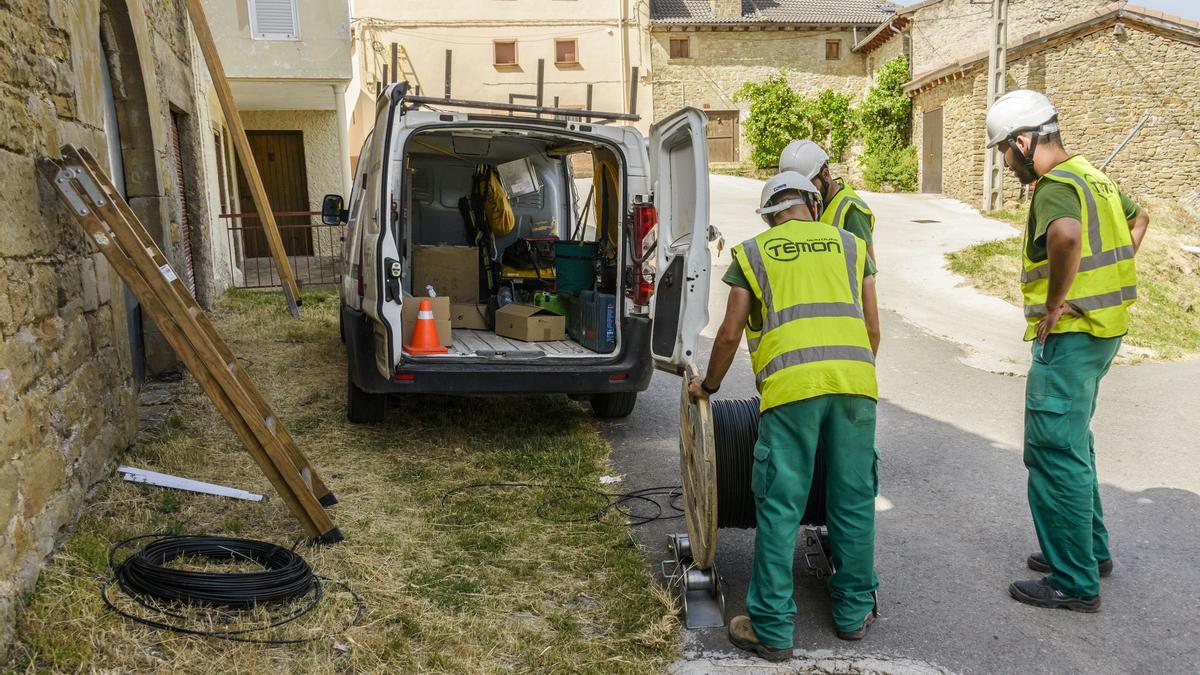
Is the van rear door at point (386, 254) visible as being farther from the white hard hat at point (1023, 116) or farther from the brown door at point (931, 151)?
the brown door at point (931, 151)

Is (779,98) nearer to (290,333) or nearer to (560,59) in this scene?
(560,59)

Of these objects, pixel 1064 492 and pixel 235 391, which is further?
pixel 235 391

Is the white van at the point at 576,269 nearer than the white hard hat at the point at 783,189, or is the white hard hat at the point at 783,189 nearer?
the white hard hat at the point at 783,189

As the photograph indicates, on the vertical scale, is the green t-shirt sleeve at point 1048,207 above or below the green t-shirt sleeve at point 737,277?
above

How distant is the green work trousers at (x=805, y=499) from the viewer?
3285 mm

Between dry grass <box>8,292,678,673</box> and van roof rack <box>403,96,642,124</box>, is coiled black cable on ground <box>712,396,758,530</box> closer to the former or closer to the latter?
dry grass <box>8,292,678,673</box>

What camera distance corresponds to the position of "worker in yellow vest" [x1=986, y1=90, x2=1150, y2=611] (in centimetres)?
358

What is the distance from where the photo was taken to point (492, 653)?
327cm

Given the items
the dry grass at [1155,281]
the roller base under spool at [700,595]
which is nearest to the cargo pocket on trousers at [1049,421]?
the roller base under spool at [700,595]

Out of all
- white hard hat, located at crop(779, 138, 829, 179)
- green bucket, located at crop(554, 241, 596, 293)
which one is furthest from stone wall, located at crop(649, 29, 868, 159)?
white hard hat, located at crop(779, 138, 829, 179)

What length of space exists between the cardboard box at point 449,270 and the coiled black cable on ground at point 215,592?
4.04 metres

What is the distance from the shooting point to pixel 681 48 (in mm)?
34156

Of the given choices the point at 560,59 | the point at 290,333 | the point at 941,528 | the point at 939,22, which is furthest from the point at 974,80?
the point at 941,528

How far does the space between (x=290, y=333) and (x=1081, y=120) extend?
19.2 metres
